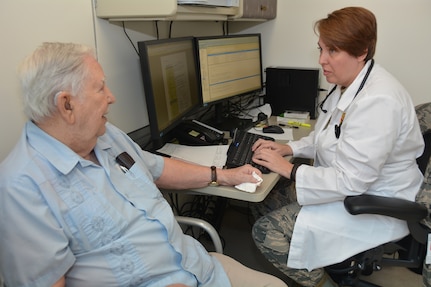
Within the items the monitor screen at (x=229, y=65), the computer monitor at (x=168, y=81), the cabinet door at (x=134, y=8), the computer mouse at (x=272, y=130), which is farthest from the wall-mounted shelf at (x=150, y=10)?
the computer mouse at (x=272, y=130)

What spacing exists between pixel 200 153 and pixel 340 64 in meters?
0.69

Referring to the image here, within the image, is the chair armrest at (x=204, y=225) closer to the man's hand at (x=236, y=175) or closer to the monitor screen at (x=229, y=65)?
the man's hand at (x=236, y=175)

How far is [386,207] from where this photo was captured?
1.20 m

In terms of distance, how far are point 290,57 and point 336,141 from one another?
1151mm

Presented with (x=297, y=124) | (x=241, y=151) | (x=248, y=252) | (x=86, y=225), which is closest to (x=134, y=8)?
(x=241, y=151)

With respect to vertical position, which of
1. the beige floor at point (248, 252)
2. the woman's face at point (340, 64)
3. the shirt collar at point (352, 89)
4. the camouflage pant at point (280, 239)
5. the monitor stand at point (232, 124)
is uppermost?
the woman's face at point (340, 64)

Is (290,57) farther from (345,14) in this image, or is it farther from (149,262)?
(149,262)

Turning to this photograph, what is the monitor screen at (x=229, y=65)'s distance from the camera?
1.83 metres

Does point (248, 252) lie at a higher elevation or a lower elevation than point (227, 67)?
lower

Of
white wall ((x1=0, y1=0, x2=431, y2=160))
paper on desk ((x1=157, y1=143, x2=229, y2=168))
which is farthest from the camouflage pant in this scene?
white wall ((x1=0, y1=0, x2=431, y2=160))

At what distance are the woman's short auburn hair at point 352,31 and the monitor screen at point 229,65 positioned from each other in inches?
25.8

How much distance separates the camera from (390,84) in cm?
126

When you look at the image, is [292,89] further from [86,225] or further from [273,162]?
[86,225]

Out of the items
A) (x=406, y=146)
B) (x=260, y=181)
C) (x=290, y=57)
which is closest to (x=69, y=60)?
(x=260, y=181)
